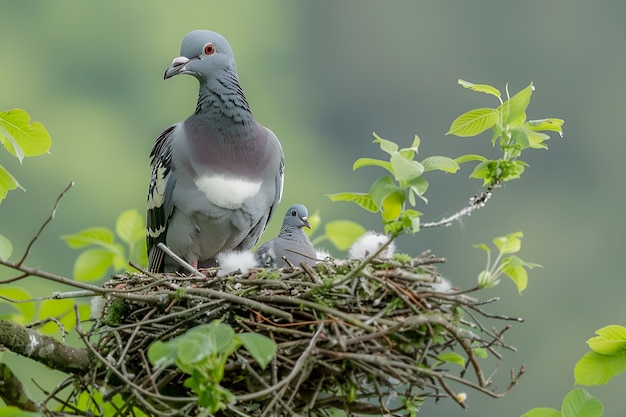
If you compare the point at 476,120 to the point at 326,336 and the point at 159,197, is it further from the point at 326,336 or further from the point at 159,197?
the point at 159,197

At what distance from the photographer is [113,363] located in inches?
111

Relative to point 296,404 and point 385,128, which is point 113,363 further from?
point 385,128

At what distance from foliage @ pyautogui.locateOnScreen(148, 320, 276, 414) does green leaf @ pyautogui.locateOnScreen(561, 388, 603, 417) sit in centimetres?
115

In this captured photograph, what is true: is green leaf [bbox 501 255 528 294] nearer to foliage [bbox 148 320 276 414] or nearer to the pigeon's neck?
foliage [bbox 148 320 276 414]

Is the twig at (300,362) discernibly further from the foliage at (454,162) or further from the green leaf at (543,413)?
the green leaf at (543,413)

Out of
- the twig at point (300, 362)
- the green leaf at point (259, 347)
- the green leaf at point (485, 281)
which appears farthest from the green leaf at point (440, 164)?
the green leaf at point (259, 347)

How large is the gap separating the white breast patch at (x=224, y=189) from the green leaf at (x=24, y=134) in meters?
1.59

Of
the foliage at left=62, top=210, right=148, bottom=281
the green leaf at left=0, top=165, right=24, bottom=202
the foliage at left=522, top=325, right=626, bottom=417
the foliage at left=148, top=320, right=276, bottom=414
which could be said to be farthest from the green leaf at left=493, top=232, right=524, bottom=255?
the foliage at left=62, top=210, right=148, bottom=281

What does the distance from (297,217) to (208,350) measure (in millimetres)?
2221

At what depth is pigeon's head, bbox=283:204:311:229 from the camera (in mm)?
4051

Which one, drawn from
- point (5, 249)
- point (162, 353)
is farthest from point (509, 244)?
point (5, 249)

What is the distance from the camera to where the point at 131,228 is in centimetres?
368

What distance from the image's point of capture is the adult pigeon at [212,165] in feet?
13.5

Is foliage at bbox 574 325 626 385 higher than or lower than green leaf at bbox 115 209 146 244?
lower
